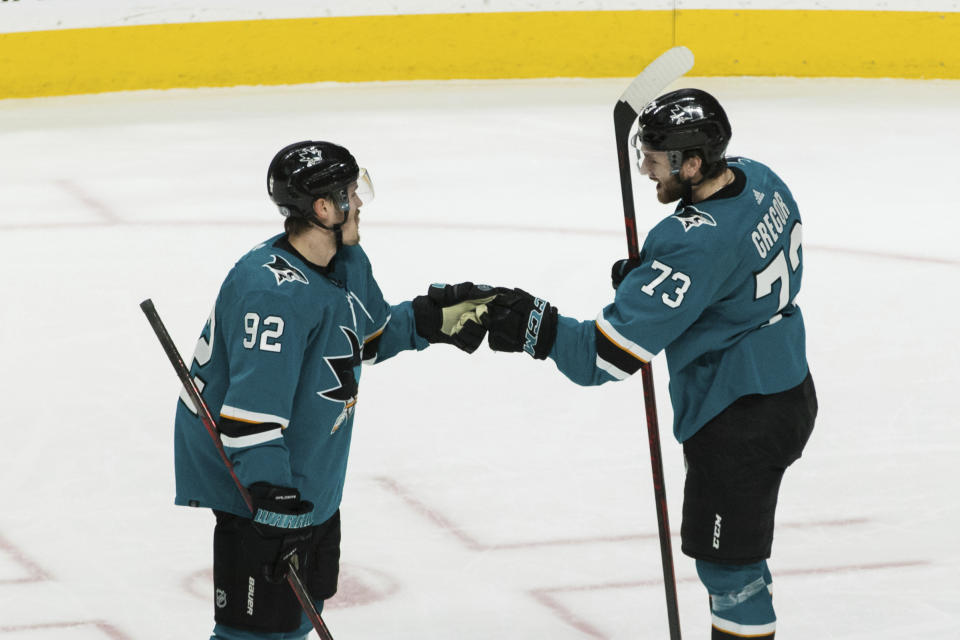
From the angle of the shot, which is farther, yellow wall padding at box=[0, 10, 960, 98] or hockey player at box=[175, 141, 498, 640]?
yellow wall padding at box=[0, 10, 960, 98]

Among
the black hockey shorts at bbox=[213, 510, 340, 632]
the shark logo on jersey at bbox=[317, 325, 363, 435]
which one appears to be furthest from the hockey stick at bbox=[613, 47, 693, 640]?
the black hockey shorts at bbox=[213, 510, 340, 632]

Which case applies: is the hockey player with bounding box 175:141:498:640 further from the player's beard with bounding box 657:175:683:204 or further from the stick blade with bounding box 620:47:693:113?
the stick blade with bounding box 620:47:693:113

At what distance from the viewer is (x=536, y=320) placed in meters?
3.18

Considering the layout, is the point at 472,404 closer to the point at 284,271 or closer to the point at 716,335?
the point at 716,335

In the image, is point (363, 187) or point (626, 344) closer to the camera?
point (363, 187)

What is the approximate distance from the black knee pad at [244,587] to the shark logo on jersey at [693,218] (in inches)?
38.2

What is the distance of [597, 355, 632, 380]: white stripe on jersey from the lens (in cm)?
310

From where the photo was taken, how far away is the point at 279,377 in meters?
2.67

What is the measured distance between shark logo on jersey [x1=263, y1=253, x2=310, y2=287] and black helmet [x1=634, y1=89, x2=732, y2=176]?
2.54 feet

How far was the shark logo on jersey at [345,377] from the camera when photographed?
9.27ft

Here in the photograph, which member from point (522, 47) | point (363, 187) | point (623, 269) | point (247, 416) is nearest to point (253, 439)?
point (247, 416)

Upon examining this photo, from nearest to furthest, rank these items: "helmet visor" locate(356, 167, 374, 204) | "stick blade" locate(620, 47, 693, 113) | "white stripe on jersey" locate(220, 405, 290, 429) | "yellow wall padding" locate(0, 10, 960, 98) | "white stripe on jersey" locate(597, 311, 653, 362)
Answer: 1. "white stripe on jersey" locate(220, 405, 290, 429)
2. "helmet visor" locate(356, 167, 374, 204)
3. "white stripe on jersey" locate(597, 311, 653, 362)
4. "stick blade" locate(620, 47, 693, 113)
5. "yellow wall padding" locate(0, 10, 960, 98)

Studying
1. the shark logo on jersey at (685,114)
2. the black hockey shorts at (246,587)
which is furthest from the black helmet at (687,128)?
the black hockey shorts at (246,587)

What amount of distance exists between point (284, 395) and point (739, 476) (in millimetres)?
941
